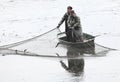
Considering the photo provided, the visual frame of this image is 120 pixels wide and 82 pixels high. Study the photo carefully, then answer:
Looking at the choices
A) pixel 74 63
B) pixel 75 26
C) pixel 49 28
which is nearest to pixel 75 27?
pixel 75 26

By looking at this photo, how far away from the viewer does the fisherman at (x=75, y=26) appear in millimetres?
21453

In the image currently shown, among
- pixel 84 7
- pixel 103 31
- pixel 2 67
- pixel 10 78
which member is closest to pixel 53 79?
pixel 10 78

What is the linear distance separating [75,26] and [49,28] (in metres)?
11.7

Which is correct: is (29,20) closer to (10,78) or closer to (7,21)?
(7,21)

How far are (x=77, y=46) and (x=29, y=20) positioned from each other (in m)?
16.3

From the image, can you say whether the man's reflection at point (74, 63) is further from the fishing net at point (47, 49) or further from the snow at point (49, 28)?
the snow at point (49, 28)

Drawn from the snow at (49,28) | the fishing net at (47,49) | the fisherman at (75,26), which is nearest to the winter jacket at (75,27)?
the fisherman at (75,26)

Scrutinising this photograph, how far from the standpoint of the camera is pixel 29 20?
37156 millimetres

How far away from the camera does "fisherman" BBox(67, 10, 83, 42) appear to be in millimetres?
21453

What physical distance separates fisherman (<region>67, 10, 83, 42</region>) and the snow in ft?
5.78

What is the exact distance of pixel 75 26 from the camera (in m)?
21.5

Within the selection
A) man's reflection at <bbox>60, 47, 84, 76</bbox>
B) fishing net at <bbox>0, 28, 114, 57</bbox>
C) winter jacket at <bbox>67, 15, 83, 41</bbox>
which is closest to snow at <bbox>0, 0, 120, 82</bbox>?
man's reflection at <bbox>60, 47, 84, 76</bbox>

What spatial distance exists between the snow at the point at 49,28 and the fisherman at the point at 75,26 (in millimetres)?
1763

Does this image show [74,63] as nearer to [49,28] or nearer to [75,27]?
[75,27]
